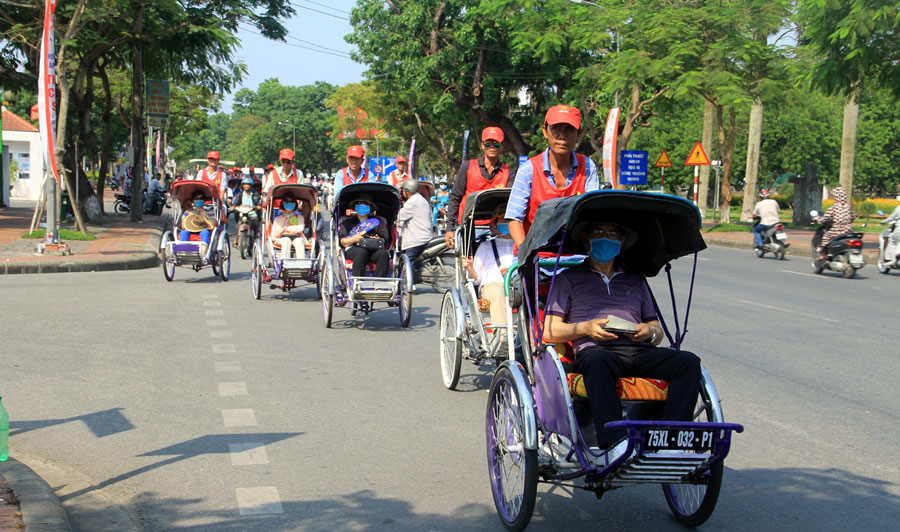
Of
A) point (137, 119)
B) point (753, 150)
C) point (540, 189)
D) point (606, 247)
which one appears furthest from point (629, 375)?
point (753, 150)

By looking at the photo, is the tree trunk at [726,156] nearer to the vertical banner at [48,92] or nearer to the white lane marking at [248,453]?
the vertical banner at [48,92]

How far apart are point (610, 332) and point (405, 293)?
6314 millimetres

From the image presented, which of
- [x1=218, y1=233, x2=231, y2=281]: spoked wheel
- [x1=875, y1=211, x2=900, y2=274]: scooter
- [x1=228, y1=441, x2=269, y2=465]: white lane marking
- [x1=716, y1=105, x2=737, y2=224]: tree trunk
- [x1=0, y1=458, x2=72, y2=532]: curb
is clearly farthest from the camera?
[x1=716, y1=105, x2=737, y2=224]: tree trunk

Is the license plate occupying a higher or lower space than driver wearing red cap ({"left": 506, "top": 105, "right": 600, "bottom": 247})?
lower

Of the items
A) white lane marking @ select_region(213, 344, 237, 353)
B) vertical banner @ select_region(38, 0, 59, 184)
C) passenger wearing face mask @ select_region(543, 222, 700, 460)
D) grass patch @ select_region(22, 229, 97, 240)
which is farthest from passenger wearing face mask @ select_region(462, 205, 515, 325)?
grass patch @ select_region(22, 229, 97, 240)

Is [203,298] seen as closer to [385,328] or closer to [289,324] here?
[289,324]

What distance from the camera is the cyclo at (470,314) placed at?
271 inches

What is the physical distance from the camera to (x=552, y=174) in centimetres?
601

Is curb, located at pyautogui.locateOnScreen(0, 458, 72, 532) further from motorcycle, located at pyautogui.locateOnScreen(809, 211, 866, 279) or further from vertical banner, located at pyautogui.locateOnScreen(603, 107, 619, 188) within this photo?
vertical banner, located at pyautogui.locateOnScreen(603, 107, 619, 188)

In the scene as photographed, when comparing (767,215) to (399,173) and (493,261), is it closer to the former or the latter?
(399,173)

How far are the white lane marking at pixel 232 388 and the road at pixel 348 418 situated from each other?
0.02 m

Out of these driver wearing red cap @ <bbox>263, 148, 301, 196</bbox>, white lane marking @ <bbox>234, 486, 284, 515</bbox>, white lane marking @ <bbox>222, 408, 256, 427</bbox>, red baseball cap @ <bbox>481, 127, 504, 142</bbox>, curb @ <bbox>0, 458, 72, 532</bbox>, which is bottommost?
white lane marking @ <bbox>234, 486, 284, 515</bbox>

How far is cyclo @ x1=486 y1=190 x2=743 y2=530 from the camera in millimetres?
3902

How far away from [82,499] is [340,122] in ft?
253
